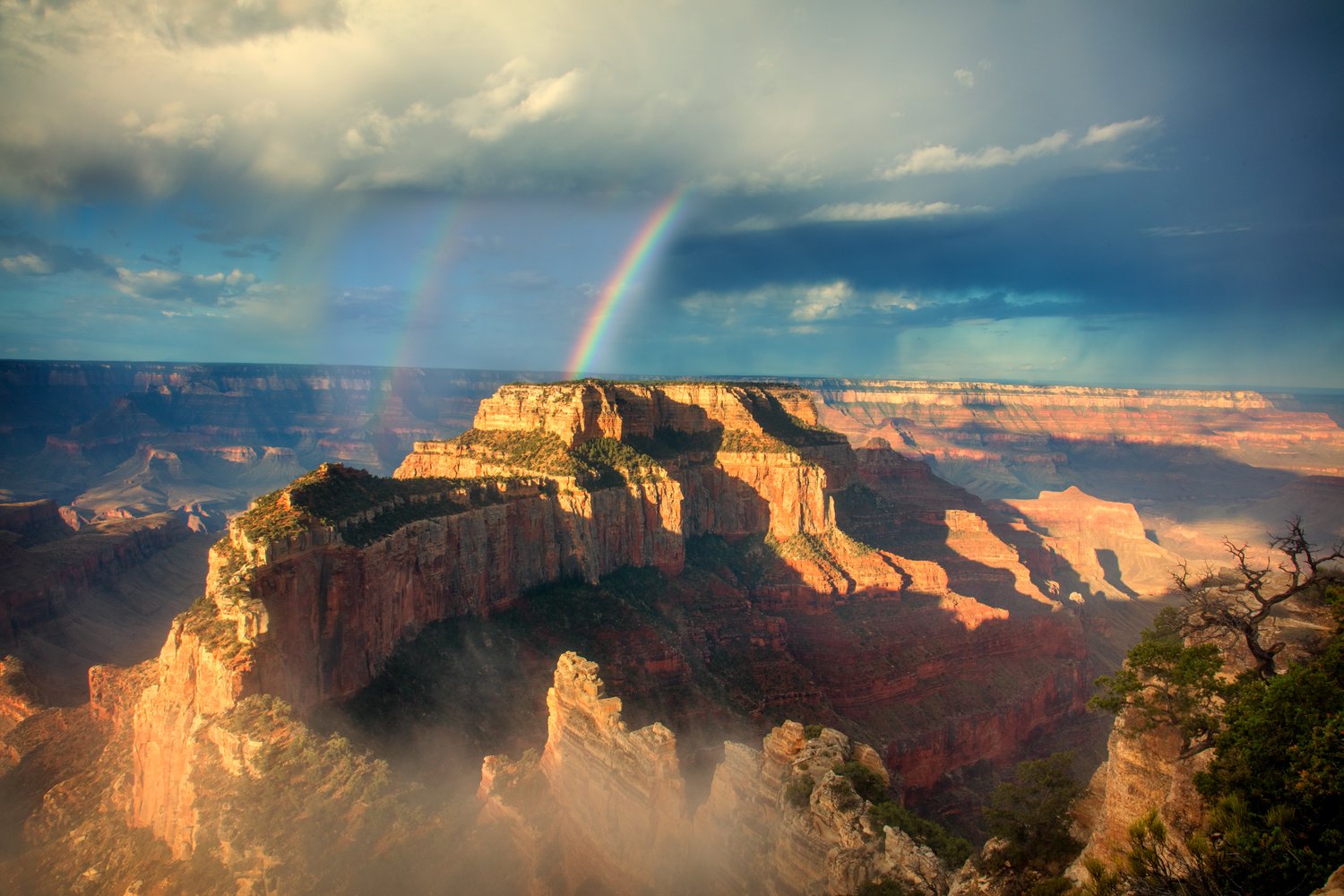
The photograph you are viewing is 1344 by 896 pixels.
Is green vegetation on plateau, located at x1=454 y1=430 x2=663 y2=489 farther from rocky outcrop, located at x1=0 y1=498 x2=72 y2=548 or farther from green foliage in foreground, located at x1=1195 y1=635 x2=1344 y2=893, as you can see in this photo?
rocky outcrop, located at x1=0 y1=498 x2=72 y2=548

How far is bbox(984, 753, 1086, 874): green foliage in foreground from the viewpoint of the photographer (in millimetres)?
16766

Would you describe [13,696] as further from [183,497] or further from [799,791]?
[183,497]

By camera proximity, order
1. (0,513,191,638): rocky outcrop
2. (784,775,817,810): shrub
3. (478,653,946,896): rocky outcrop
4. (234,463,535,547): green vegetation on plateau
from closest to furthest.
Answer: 1. (478,653,946,896): rocky outcrop
2. (784,775,817,810): shrub
3. (234,463,535,547): green vegetation on plateau
4. (0,513,191,638): rocky outcrop

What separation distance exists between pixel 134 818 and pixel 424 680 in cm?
1279

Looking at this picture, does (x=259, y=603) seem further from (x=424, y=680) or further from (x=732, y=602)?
(x=732, y=602)

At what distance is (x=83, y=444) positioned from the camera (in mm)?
184250

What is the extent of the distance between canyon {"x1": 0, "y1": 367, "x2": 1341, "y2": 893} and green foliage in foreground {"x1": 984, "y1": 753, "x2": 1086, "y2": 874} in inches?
85.4

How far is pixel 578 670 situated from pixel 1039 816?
1741 centimetres

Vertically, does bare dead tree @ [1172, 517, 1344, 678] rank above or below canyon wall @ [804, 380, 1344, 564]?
above

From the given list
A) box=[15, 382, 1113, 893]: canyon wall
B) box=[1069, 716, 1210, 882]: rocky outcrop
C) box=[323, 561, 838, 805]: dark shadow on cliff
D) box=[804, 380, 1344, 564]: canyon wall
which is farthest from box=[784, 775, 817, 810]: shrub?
box=[804, 380, 1344, 564]: canyon wall

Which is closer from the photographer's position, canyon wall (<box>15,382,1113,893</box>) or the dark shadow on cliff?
canyon wall (<box>15,382,1113,893</box>)

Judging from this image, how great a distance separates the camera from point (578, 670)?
29.3 meters

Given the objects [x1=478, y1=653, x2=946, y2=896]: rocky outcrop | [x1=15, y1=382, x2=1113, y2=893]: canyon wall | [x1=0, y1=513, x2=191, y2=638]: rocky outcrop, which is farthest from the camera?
[x1=0, y1=513, x2=191, y2=638]: rocky outcrop

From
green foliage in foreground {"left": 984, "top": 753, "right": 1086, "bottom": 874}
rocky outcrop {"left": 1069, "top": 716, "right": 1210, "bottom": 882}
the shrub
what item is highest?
rocky outcrop {"left": 1069, "top": 716, "right": 1210, "bottom": 882}
